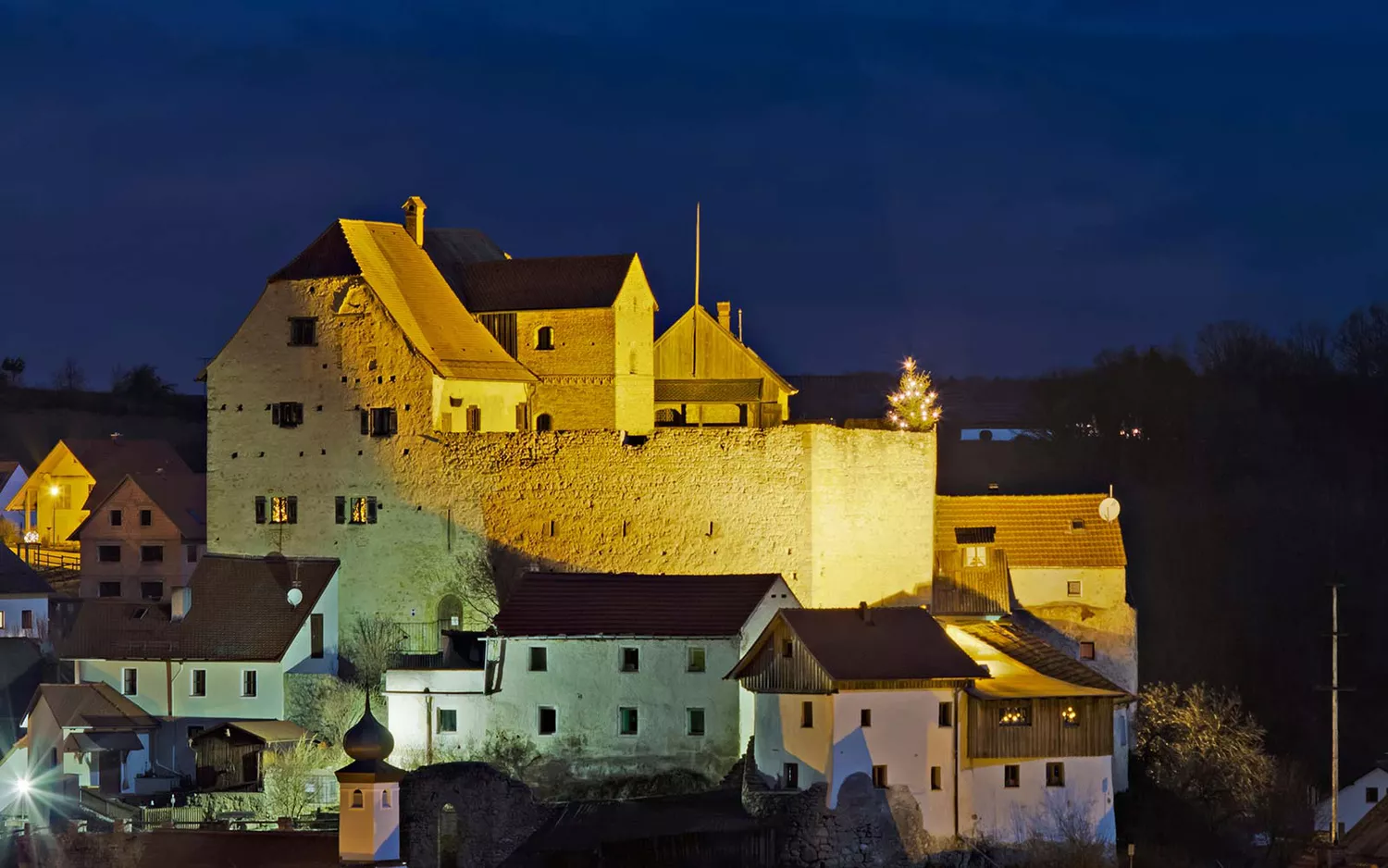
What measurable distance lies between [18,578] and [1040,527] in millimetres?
26348

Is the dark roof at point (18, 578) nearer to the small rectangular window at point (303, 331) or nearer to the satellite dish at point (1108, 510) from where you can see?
the small rectangular window at point (303, 331)

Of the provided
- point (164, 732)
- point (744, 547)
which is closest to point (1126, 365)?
point (744, 547)

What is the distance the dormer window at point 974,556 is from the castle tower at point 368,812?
1612 cm

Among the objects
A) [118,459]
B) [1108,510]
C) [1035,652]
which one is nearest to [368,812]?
[1035,652]

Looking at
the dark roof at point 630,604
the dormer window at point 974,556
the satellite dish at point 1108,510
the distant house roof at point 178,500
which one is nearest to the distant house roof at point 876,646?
the dark roof at point 630,604

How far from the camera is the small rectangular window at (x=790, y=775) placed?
145ft

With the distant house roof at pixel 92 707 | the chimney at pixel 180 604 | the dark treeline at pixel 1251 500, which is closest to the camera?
the distant house roof at pixel 92 707

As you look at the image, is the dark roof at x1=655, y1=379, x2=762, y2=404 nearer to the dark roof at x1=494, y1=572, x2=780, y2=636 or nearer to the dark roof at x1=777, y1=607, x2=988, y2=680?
the dark roof at x1=494, y1=572, x2=780, y2=636

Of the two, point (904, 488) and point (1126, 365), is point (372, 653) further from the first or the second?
point (1126, 365)

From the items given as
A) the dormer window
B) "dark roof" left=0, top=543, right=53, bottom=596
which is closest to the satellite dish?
the dormer window

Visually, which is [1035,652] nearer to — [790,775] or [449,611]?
[790,775]

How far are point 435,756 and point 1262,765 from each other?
20.7 m

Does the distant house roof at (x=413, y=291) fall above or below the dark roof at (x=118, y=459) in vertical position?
above

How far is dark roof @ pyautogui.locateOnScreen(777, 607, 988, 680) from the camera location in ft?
146
